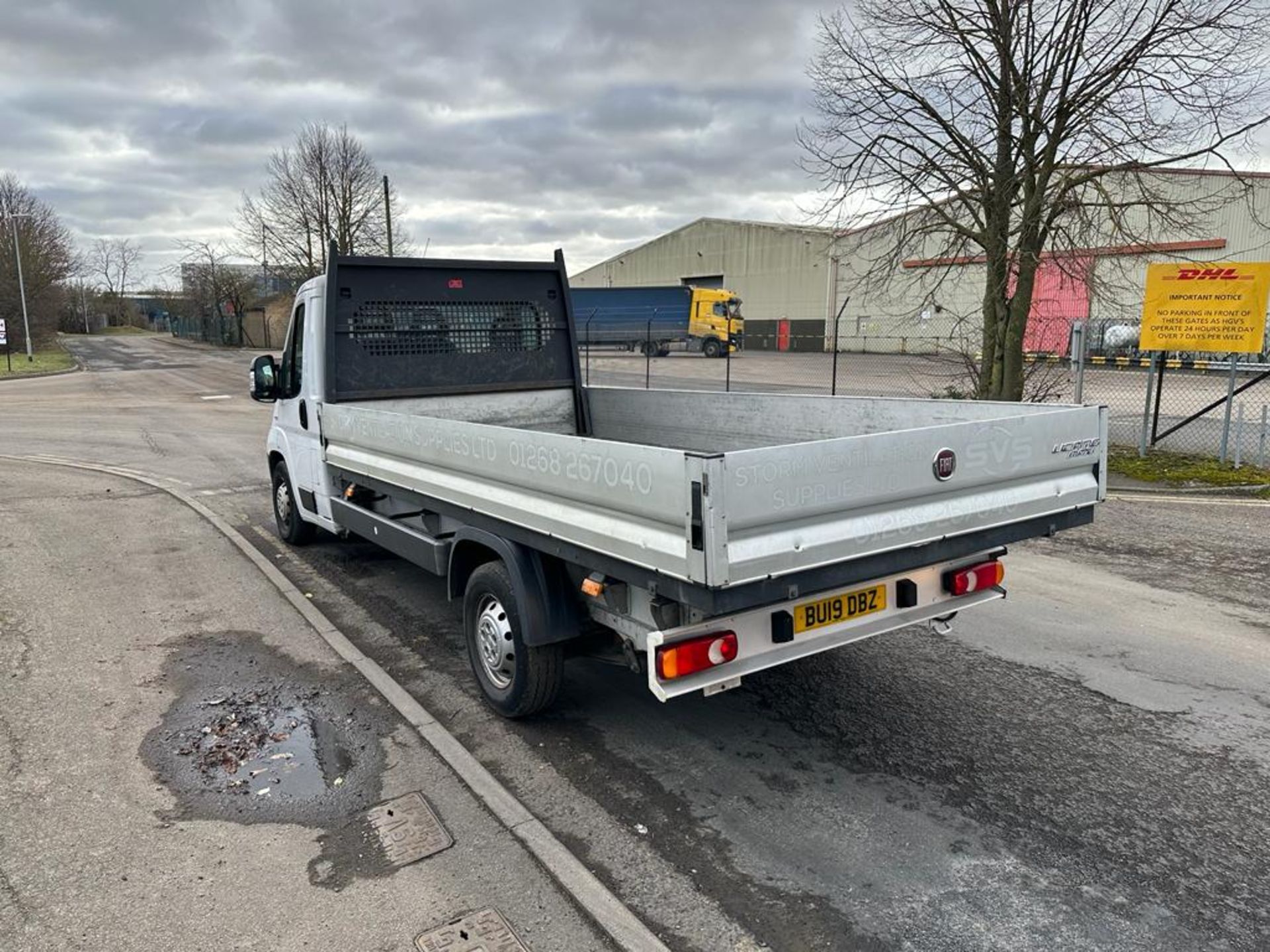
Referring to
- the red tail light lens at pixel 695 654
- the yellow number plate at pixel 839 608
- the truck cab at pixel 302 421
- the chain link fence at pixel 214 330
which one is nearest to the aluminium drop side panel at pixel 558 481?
the red tail light lens at pixel 695 654

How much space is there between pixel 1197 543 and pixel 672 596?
675cm

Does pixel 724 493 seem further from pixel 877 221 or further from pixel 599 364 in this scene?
pixel 599 364

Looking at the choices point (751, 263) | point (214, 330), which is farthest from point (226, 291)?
point (751, 263)

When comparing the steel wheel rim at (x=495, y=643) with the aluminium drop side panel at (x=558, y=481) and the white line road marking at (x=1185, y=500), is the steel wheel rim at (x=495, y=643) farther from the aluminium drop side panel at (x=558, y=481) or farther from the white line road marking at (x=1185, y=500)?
the white line road marking at (x=1185, y=500)

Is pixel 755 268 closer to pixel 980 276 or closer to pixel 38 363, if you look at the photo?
pixel 980 276

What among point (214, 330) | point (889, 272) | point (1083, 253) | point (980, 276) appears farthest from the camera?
point (214, 330)

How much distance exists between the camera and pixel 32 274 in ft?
163

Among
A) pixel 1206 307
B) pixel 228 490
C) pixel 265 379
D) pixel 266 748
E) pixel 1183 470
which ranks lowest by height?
pixel 266 748

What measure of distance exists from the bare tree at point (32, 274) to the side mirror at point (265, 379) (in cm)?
4420

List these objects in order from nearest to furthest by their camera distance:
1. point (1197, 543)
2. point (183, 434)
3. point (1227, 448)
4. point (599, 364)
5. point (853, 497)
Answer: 1. point (853, 497)
2. point (1197, 543)
3. point (1227, 448)
4. point (183, 434)
5. point (599, 364)

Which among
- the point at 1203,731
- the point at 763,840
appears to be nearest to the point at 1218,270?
the point at 1203,731

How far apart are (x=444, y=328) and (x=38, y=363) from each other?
42.9 m

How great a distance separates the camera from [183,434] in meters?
16.1

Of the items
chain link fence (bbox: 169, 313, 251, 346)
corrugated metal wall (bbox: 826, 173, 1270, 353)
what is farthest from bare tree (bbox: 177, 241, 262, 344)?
corrugated metal wall (bbox: 826, 173, 1270, 353)
